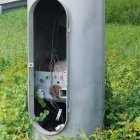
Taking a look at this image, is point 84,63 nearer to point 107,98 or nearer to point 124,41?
point 107,98


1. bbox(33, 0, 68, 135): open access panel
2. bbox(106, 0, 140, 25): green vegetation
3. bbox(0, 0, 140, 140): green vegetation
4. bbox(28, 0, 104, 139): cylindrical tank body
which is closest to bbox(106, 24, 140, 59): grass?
bbox(0, 0, 140, 140): green vegetation

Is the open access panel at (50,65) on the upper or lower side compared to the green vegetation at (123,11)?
lower

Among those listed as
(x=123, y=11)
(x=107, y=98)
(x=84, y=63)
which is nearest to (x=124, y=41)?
(x=107, y=98)

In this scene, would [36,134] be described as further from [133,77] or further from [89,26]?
[133,77]

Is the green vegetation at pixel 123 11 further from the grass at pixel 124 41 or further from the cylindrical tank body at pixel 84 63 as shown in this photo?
the cylindrical tank body at pixel 84 63

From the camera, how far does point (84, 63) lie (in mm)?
4922

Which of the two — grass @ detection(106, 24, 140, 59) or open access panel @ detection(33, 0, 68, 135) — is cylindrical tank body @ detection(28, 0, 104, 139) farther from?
grass @ detection(106, 24, 140, 59)

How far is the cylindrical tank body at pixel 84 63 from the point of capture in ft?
16.1

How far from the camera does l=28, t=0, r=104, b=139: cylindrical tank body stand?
16.1 feet

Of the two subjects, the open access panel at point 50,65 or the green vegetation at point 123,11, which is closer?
the open access panel at point 50,65

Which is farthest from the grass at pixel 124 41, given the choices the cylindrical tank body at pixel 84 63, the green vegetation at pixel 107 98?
the cylindrical tank body at pixel 84 63

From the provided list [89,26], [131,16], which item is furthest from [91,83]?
[131,16]

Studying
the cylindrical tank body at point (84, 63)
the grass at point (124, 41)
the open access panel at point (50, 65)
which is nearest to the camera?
the cylindrical tank body at point (84, 63)

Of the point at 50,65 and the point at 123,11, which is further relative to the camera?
the point at 123,11
